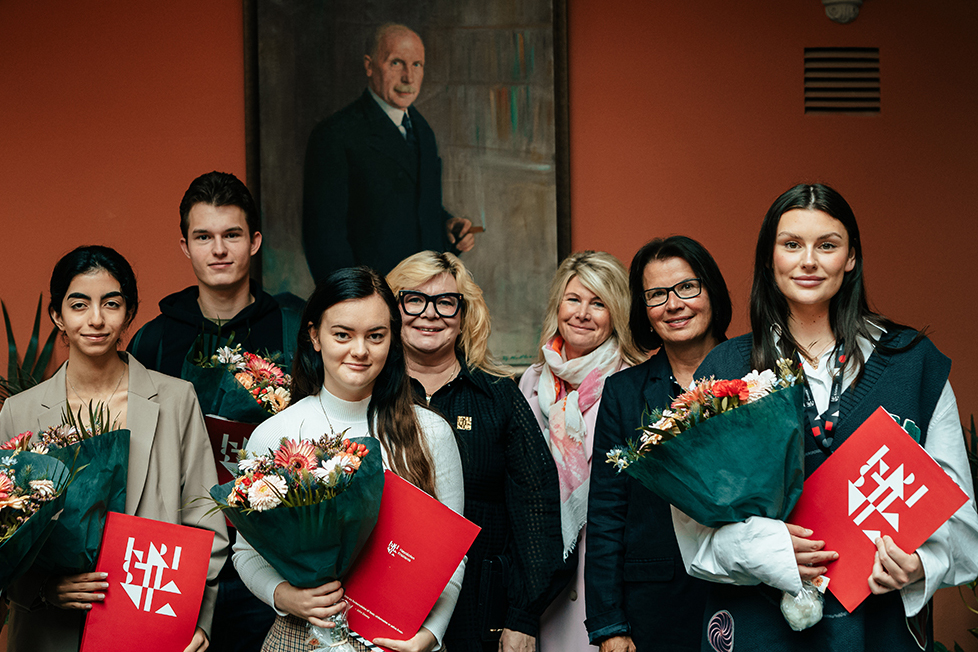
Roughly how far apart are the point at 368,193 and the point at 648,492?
208 cm

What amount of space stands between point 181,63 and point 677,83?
7.41 feet

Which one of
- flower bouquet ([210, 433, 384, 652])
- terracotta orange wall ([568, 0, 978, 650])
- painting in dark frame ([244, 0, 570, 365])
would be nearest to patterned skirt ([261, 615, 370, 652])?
flower bouquet ([210, 433, 384, 652])

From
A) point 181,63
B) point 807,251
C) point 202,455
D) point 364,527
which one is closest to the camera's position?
point 364,527

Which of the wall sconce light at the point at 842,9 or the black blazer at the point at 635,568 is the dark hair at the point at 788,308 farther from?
the wall sconce light at the point at 842,9

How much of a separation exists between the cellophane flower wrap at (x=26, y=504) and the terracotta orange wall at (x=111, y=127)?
2.11 m

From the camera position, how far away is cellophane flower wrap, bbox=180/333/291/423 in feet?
7.77

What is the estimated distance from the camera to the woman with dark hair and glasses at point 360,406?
194 cm

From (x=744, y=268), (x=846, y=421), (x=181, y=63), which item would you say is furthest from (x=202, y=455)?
(x=744, y=268)

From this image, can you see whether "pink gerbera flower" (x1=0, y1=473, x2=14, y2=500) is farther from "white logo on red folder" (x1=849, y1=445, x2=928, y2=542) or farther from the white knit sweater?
"white logo on red folder" (x1=849, y1=445, x2=928, y2=542)

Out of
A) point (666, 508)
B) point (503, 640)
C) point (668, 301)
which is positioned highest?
point (668, 301)

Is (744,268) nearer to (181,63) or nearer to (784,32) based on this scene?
(784,32)

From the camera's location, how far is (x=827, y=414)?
5.96ft

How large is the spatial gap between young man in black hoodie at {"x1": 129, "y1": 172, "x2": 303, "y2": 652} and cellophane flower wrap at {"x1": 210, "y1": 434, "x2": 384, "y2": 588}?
87 cm

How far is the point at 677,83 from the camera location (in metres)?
4.03
